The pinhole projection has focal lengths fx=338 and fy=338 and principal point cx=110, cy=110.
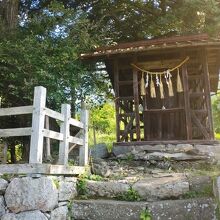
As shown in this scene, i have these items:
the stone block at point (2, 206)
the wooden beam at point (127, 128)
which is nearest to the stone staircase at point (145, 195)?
the stone block at point (2, 206)

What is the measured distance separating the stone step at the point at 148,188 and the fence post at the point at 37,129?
1.57 meters

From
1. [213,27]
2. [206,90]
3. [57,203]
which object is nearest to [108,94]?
[206,90]

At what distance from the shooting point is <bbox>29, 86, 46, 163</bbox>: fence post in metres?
5.92

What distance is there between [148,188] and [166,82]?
17.2 feet

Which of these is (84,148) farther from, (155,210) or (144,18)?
(144,18)

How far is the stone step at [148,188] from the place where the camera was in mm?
6625

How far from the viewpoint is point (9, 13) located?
1286 centimetres

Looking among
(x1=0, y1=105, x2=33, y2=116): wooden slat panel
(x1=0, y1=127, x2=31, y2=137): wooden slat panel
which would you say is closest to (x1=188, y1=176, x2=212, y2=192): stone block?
(x1=0, y1=127, x2=31, y2=137): wooden slat panel

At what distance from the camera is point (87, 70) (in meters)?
11.5

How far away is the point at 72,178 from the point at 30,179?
53.3 inches

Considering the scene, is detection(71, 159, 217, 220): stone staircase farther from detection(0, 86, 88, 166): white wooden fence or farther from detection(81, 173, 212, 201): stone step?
detection(0, 86, 88, 166): white wooden fence

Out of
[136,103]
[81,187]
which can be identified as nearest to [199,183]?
[81,187]

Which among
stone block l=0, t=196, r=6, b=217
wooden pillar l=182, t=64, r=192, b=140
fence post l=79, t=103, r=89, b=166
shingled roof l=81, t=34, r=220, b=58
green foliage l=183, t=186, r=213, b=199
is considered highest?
shingled roof l=81, t=34, r=220, b=58

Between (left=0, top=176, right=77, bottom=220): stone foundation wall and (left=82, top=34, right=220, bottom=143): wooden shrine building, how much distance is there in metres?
5.08
